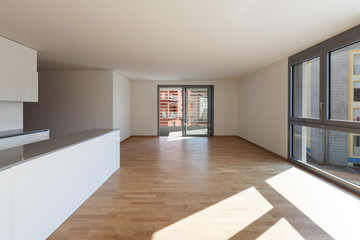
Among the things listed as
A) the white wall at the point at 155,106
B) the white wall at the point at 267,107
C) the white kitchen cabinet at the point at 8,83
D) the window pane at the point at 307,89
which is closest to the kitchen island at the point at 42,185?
the white kitchen cabinet at the point at 8,83

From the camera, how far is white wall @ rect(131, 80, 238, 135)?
30.4 ft

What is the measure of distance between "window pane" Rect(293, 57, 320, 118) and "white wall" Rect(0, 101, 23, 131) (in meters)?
5.91

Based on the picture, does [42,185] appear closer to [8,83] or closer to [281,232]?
[281,232]

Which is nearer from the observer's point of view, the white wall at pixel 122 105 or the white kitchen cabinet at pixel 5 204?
the white kitchen cabinet at pixel 5 204

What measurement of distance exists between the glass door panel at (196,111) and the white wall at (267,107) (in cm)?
167

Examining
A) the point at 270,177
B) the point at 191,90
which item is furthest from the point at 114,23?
the point at 191,90

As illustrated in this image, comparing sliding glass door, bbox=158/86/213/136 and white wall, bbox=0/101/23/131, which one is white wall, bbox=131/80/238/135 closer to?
sliding glass door, bbox=158/86/213/136

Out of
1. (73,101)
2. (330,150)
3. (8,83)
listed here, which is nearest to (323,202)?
(330,150)

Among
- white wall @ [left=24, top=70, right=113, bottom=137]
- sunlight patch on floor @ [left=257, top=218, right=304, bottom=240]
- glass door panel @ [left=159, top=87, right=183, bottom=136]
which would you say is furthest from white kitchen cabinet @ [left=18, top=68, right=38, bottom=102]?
glass door panel @ [left=159, top=87, right=183, bottom=136]

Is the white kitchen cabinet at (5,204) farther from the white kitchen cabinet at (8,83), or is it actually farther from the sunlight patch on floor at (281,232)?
the white kitchen cabinet at (8,83)

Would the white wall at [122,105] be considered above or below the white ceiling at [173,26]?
below

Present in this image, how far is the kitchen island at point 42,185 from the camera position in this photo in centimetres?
149

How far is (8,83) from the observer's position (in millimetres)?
3889

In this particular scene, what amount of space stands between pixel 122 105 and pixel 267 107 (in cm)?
494
